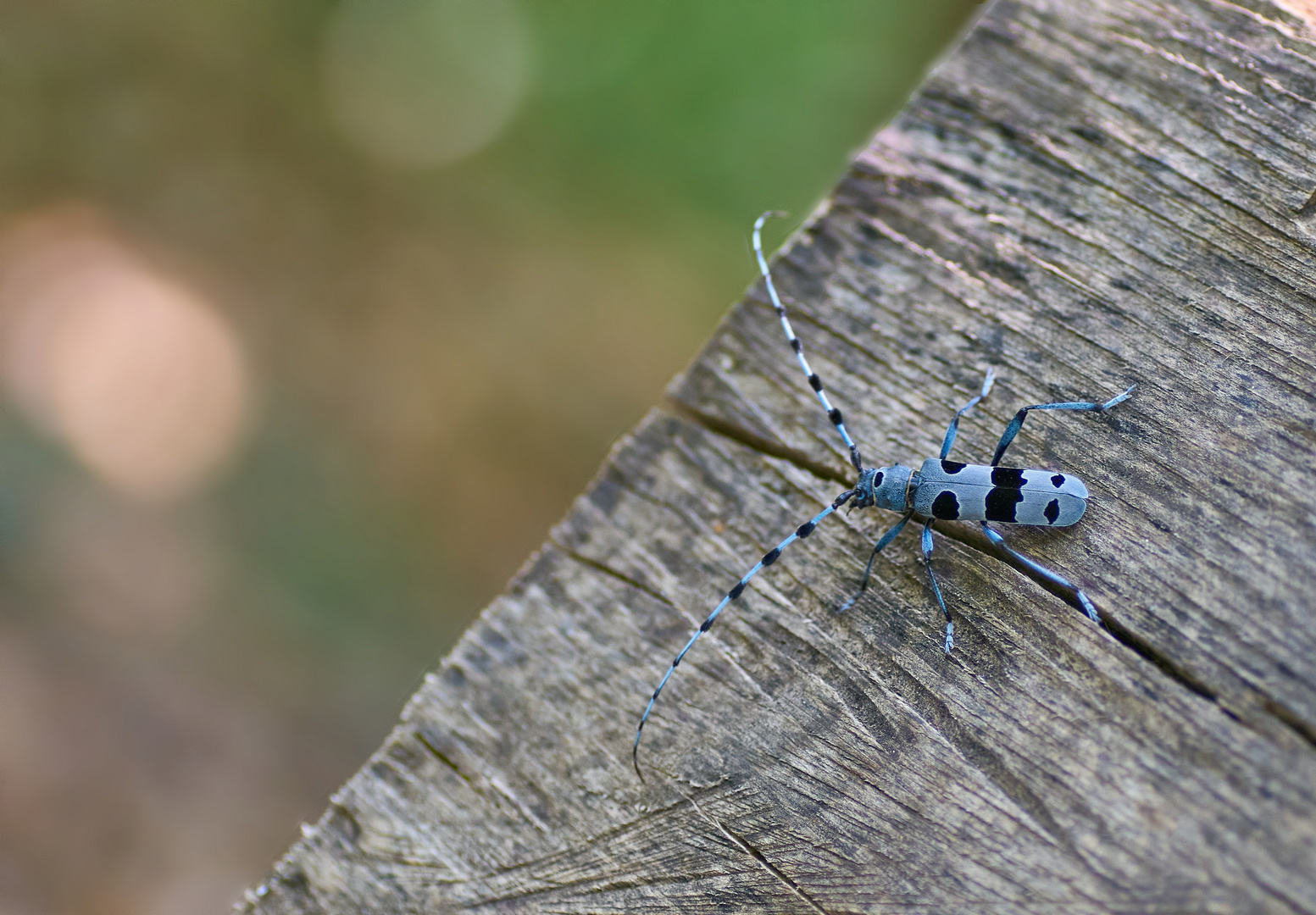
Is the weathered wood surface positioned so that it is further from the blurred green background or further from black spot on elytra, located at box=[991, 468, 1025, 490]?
the blurred green background

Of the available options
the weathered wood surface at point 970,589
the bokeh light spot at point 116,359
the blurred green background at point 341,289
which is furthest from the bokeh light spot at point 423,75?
the weathered wood surface at point 970,589

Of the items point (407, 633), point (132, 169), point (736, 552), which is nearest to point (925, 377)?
point (736, 552)

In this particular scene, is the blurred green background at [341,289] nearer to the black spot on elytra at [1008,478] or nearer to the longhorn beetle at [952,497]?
the longhorn beetle at [952,497]

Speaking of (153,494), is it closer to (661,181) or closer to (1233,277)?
(661,181)

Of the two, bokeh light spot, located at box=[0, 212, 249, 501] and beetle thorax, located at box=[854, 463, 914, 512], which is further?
bokeh light spot, located at box=[0, 212, 249, 501]

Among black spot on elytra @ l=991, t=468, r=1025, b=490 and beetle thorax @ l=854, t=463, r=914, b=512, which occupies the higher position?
black spot on elytra @ l=991, t=468, r=1025, b=490

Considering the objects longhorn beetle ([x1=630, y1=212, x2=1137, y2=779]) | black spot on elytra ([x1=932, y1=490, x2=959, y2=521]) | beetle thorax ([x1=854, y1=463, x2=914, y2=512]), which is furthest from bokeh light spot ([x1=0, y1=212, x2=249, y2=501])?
black spot on elytra ([x1=932, y1=490, x2=959, y2=521])
